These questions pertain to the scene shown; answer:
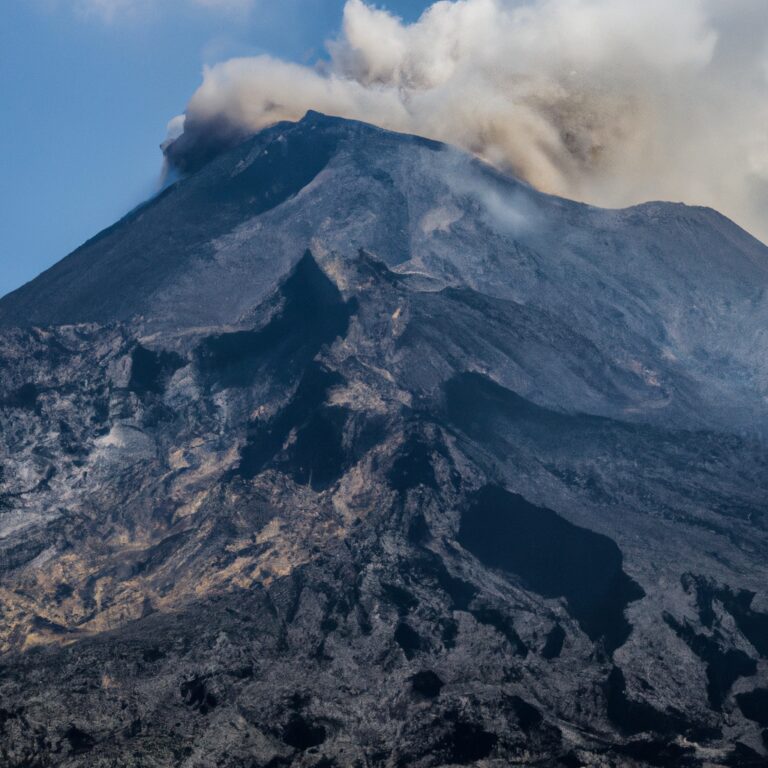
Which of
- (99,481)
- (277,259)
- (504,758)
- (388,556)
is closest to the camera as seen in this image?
(504,758)

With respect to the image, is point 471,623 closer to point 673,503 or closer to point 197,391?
point 673,503

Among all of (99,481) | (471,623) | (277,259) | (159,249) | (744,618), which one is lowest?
(744,618)

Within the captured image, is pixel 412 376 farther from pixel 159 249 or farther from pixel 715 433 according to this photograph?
pixel 159 249

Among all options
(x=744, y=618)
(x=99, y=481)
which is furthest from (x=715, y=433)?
(x=99, y=481)

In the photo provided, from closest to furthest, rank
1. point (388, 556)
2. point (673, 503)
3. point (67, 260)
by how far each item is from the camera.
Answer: point (388, 556) → point (673, 503) → point (67, 260)

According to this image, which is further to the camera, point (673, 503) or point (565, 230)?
point (565, 230)

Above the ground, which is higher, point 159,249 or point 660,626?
point 159,249
